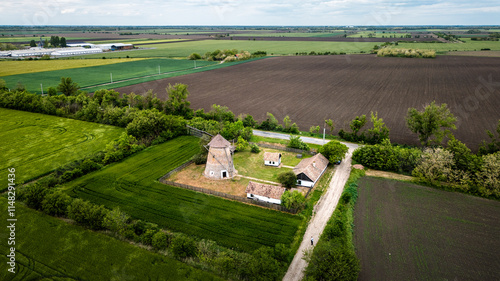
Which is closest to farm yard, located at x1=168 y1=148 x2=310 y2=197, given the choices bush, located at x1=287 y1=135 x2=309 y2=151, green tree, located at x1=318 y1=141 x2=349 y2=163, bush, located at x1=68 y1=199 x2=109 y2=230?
bush, located at x1=287 y1=135 x2=309 y2=151

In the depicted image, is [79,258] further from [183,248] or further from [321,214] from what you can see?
[321,214]

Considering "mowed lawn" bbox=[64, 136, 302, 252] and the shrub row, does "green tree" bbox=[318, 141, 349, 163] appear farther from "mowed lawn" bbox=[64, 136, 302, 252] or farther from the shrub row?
the shrub row

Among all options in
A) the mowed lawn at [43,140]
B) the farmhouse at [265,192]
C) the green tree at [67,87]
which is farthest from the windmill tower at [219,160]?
the green tree at [67,87]

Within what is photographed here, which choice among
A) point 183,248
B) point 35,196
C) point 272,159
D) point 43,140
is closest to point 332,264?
point 183,248

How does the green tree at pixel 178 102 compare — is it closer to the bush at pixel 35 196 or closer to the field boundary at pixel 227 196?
the field boundary at pixel 227 196

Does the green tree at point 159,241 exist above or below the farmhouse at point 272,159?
below

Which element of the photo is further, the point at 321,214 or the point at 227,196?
the point at 227,196
